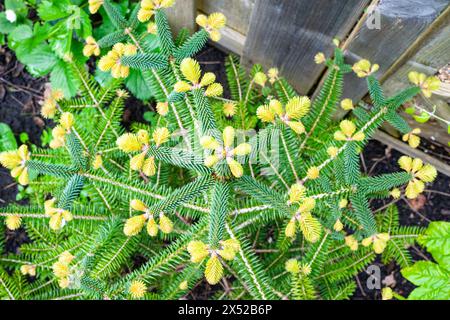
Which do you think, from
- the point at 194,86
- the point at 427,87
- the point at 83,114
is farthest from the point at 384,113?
the point at 83,114

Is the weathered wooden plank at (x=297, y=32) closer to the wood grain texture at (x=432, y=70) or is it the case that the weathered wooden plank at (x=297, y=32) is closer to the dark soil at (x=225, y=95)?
the wood grain texture at (x=432, y=70)

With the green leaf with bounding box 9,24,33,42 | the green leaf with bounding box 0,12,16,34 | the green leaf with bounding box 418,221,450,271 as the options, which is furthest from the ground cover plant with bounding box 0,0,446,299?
the green leaf with bounding box 0,12,16,34

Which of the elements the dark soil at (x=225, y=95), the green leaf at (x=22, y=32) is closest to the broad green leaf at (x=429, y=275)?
the dark soil at (x=225, y=95)

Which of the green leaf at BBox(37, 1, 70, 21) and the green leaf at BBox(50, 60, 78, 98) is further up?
the green leaf at BBox(37, 1, 70, 21)

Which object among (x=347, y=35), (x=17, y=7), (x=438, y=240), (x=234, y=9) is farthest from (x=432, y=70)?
(x=17, y=7)

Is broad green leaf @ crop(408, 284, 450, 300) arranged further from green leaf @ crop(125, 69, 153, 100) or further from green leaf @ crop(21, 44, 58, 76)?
green leaf @ crop(21, 44, 58, 76)

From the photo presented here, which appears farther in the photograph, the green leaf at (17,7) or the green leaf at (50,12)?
the green leaf at (17,7)

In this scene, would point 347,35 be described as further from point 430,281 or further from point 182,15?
point 430,281
